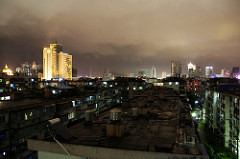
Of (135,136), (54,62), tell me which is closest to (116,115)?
(135,136)

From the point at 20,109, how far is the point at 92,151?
16.8 metres

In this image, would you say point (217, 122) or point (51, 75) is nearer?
point (217, 122)

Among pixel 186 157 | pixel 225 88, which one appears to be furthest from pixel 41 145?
pixel 225 88

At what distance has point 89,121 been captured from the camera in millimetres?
12164

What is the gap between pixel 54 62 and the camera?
605 ft

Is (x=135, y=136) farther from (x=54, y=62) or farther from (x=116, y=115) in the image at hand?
(x=54, y=62)

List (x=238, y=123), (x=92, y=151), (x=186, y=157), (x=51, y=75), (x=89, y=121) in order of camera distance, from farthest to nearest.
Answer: (x=51, y=75) < (x=238, y=123) < (x=89, y=121) < (x=92, y=151) < (x=186, y=157)

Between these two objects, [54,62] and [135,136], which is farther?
[54,62]

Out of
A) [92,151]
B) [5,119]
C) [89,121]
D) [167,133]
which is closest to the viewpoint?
[92,151]

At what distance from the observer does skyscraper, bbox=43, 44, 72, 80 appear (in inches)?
7082

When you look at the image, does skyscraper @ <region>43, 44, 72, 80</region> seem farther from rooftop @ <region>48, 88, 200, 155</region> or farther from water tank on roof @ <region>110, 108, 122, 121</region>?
water tank on roof @ <region>110, 108, 122, 121</region>

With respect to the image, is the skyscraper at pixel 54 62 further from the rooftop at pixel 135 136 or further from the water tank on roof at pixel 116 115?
the water tank on roof at pixel 116 115

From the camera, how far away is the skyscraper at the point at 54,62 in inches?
7082

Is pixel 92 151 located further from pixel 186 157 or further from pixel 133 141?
pixel 186 157
